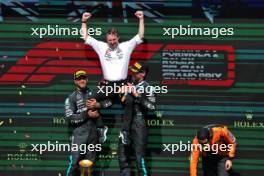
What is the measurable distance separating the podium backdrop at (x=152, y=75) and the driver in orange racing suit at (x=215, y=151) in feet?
1.90

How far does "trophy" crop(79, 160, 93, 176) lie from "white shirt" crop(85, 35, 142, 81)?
1.53m

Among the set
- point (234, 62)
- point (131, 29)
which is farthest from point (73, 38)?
point (234, 62)

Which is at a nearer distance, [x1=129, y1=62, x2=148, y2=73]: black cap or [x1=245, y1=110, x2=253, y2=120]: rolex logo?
[x1=129, y1=62, x2=148, y2=73]: black cap

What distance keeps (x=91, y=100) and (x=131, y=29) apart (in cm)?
143

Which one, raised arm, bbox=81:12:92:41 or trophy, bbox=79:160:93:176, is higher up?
raised arm, bbox=81:12:92:41

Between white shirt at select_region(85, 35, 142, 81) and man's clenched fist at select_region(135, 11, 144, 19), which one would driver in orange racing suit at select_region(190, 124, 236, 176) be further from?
man's clenched fist at select_region(135, 11, 144, 19)

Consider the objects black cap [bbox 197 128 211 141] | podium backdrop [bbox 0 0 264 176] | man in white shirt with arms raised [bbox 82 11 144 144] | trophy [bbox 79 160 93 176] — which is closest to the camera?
black cap [bbox 197 128 211 141]

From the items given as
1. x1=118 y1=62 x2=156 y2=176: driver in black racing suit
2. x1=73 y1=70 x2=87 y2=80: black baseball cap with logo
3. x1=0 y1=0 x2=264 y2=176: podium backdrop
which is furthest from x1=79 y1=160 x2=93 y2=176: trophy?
x1=73 y1=70 x2=87 y2=80: black baseball cap with logo

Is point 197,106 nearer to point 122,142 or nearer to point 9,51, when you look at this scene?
point 122,142

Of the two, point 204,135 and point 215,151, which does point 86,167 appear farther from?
point 215,151

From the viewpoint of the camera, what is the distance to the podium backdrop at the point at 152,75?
1073 cm

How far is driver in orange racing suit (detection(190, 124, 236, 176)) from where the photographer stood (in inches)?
391

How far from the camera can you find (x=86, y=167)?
9.97 meters

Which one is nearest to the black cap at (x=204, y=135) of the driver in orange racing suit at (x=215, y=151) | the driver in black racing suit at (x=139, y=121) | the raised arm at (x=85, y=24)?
the driver in orange racing suit at (x=215, y=151)
